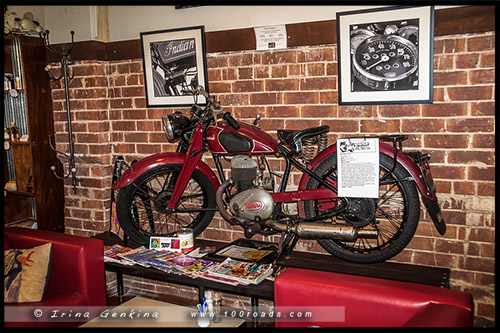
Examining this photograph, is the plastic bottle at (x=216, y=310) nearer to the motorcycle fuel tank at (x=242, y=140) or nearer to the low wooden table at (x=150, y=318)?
the low wooden table at (x=150, y=318)

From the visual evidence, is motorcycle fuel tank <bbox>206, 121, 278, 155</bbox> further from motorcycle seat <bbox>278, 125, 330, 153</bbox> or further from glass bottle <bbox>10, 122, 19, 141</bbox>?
glass bottle <bbox>10, 122, 19, 141</bbox>

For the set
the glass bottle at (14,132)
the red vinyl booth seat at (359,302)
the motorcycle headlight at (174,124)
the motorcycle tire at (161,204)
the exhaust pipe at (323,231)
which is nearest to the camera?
the red vinyl booth seat at (359,302)

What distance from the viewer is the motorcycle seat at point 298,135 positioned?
8.68 feet

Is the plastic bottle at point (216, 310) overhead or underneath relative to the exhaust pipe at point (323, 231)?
underneath

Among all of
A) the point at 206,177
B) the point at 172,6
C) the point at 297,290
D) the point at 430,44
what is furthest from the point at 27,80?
the point at 430,44

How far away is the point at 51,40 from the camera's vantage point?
3.60 m

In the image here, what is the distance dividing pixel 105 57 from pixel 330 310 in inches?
99.8

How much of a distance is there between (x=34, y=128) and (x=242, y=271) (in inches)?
81.3

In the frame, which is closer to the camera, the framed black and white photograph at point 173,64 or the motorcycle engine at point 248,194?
→ the motorcycle engine at point 248,194

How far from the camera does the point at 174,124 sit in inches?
116

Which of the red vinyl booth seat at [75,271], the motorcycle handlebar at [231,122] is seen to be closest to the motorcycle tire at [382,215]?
the motorcycle handlebar at [231,122]

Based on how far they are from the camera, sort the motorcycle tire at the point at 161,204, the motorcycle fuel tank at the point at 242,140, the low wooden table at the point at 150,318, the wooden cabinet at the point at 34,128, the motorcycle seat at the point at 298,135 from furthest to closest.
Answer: the wooden cabinet at the point at 34,128
the motorcycle tire at the point at 161,204
the motorcycle fuel tank at the point at 242,140
the motorcycle seat at the point at 298,135
the low wooden table at the point at 150,318

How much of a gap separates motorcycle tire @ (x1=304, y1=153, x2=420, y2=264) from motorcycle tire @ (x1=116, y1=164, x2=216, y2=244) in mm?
776

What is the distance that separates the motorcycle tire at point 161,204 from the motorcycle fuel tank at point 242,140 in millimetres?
360
